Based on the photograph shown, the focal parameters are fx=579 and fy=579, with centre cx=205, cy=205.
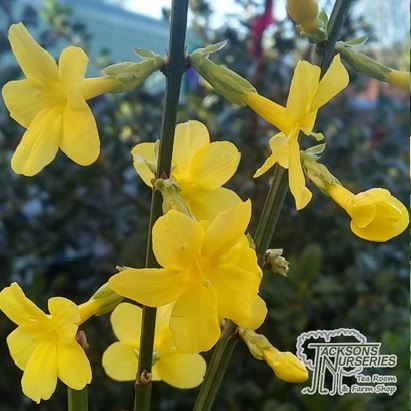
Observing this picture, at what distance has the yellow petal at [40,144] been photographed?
29 centimetres

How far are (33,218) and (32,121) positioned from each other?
2.20ft

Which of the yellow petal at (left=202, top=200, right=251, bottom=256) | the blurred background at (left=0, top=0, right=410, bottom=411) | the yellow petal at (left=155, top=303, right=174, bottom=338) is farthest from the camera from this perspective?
the blurred background at (left=0, top=0, right=410, bottom=411)

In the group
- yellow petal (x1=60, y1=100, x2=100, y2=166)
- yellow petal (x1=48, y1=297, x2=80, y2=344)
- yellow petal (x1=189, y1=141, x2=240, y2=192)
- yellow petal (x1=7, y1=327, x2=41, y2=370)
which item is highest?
yellow petal (x1=60, y1=100, x2=100, y2=166)

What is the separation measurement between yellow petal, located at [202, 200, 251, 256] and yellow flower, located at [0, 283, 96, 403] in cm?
8

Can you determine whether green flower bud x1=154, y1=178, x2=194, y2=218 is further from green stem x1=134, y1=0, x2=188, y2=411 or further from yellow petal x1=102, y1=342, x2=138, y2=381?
yellow petal x1=102, y1=342, x2=138, y2=381

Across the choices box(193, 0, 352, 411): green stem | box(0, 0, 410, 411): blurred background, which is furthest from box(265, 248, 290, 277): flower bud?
box(0, 0, 410, 411): blurred background

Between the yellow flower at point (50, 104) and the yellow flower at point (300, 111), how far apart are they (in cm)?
9

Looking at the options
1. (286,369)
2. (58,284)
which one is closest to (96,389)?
(58,284)

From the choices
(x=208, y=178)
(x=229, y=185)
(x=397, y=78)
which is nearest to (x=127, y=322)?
(x=208, y=178)

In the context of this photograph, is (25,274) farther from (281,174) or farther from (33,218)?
(281,174)

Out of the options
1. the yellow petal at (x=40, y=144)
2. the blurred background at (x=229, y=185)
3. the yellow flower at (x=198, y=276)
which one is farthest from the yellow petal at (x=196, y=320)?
the blurred background at (x=229, y=185)

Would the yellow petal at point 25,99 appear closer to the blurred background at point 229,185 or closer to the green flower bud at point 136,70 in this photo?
the green flower bud at point 136,70

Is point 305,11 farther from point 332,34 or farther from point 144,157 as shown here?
point 144,157

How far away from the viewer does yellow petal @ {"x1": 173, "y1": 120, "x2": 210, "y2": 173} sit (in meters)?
0.34
